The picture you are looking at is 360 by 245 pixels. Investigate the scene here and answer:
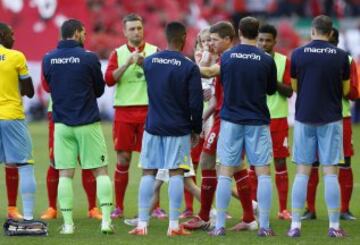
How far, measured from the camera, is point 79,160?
13570 mm

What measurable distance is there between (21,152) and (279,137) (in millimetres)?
3242

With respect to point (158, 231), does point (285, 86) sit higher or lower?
higher

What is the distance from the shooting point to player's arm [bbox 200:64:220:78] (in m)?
13.4

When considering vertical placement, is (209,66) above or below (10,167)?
above

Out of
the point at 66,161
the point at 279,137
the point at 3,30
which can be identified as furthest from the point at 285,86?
the point at 3,30

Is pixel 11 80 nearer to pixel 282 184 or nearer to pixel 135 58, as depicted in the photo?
pixel 135 58

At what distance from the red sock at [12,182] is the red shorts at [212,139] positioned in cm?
236

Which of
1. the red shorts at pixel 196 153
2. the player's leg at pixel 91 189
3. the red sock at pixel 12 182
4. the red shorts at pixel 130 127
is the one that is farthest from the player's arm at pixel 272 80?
the red sock at pixel 12 182

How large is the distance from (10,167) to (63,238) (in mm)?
2002

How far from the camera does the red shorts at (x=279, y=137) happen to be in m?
14.8

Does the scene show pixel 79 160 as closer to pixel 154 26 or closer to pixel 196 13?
pixel 154 26

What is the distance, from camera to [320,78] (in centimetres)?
1269

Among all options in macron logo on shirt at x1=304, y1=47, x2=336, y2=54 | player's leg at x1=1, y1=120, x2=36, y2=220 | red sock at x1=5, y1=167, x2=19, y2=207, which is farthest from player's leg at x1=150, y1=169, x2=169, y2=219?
macron logo on shirt at x1=304, y1=47, x2=336, y2=54

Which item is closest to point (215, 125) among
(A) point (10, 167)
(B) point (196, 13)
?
(A) point (10, 167)
